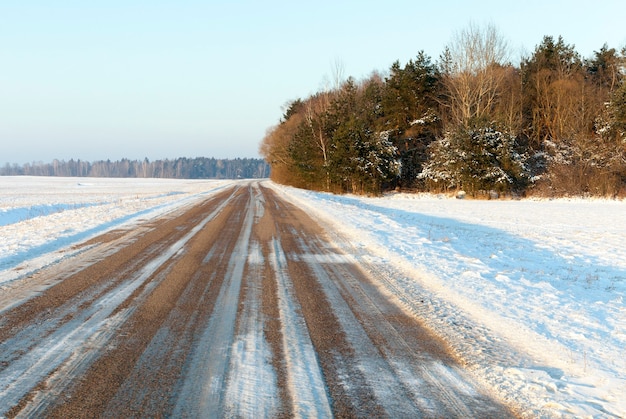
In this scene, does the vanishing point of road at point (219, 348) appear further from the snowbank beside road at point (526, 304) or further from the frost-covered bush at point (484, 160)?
the frost-covered bush at point (484, 160)

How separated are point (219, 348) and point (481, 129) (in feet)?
106

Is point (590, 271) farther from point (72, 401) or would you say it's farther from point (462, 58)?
point (462, 58)

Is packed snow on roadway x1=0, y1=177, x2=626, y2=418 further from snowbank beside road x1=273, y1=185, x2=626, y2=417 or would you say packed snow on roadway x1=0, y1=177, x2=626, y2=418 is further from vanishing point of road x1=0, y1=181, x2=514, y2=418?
vanishing point of road x1=0, y1=181, x2=514, y2=418

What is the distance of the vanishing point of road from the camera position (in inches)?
125

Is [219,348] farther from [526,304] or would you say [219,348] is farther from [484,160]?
[484,160]

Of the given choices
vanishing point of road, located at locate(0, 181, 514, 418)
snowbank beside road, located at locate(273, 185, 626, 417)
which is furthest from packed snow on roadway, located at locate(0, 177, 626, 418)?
vanishing point of road, located at locate(0, 181, 514, 418)

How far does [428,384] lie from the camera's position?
3.54 meters

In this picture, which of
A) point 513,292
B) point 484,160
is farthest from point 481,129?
point 513,292

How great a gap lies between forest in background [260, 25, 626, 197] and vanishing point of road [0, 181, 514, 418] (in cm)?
2884

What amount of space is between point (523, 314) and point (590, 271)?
4.61m

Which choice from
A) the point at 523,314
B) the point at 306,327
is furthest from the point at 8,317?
the point at 523,314

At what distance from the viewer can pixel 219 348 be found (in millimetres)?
4203

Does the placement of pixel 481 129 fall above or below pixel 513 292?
above

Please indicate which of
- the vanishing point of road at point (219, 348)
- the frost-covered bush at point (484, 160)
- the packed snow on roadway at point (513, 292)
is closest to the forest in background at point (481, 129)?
the frost-covered bush at point (484, 160)
